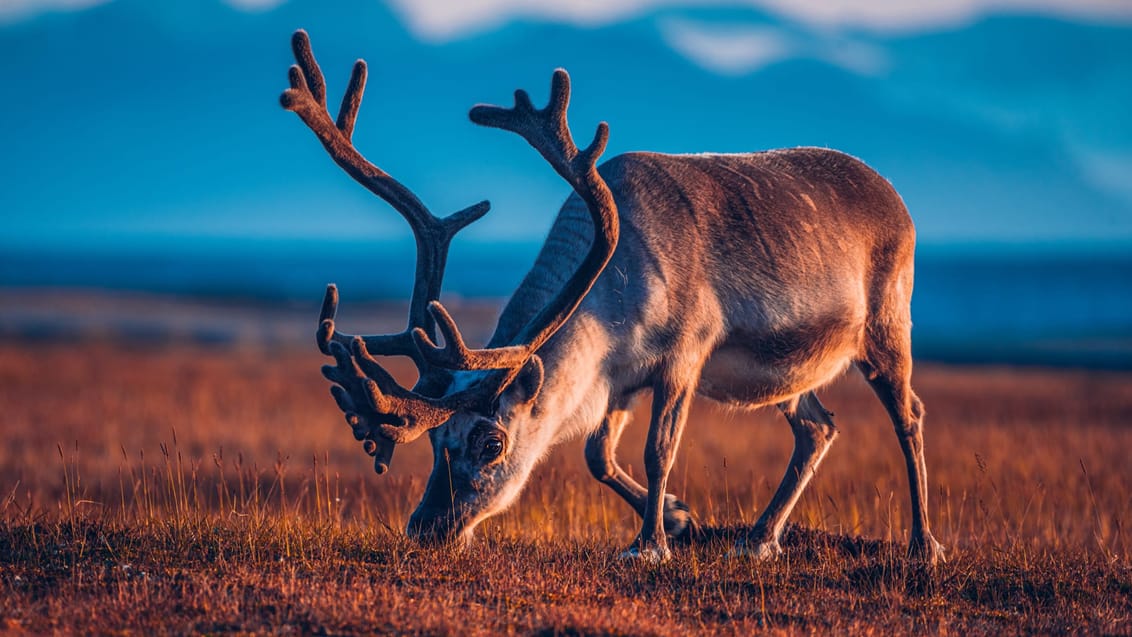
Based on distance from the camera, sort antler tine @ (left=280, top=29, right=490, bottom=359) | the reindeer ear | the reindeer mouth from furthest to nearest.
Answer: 1. antler tine @ (left=280, top=29, right=490, bottom=359)
2. the reindeer ear
3. the reindeer mouth

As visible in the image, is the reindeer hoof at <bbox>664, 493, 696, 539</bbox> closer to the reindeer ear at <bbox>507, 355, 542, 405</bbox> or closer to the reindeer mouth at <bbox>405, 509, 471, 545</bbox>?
the reindeer ear at <bbox>507, 355, 542, 405</bbox>

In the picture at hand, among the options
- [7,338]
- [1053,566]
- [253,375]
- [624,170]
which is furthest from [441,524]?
[7,338]

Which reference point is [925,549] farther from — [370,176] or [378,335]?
[370,176]

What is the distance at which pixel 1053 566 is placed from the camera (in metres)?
7.92

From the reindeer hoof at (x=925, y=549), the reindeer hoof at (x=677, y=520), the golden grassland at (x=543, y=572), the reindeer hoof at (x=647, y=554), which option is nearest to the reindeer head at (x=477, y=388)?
the golden grassland at (x=543, y=572)

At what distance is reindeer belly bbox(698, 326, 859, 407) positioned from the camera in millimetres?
8438

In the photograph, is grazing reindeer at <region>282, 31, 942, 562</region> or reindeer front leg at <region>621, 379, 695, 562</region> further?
reindeer front leg at <region>621, 379, 695, 562</region>

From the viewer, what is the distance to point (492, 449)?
25.4 feet

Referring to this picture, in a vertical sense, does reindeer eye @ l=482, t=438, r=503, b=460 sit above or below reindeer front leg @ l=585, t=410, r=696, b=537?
above

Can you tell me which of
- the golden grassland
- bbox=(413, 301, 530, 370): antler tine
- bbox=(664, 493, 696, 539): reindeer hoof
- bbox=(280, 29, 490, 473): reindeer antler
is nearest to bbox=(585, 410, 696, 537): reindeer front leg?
bbox=(664, 493, 696, 539): reindeer hoof

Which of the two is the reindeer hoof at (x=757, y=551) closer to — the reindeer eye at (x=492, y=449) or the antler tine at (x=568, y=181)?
the reindeer eye at (x=492, y=449)

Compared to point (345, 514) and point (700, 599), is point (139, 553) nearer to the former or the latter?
point (700, 599)

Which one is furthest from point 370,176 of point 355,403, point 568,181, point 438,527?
point 438,527

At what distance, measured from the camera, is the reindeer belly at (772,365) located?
8438 mm
